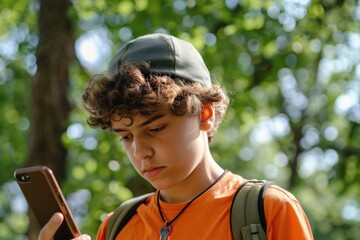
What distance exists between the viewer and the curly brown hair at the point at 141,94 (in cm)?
279

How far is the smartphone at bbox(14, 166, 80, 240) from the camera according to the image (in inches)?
114

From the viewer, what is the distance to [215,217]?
2.79 meters

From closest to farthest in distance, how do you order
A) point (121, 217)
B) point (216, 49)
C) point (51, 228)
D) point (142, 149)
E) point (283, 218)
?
1. point (283, 218)
2. point (142, 149)
3. point (51, 228)
4. point (121, 217)
5. point (216, 49)

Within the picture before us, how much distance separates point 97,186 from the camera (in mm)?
6598

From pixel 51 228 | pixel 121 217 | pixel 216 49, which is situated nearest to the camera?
pixel 51 228

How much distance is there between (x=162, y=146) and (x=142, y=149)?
7cm

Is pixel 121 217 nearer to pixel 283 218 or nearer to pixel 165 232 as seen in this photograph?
pixel 165 232

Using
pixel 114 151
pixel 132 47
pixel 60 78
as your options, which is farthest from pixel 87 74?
pixel 132 47

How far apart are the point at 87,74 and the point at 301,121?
786 cm

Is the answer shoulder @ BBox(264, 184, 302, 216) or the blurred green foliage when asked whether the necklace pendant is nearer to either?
shoulder @ BBox(264, 184, 302, 216)

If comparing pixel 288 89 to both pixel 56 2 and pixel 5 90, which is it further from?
pixel 56 2

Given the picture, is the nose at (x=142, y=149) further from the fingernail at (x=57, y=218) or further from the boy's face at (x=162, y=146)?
the fingernail at (x=57, y=218)

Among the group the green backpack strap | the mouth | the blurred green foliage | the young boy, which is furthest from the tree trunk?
the green backpack strap

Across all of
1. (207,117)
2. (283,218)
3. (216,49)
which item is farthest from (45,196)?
(216,49)
